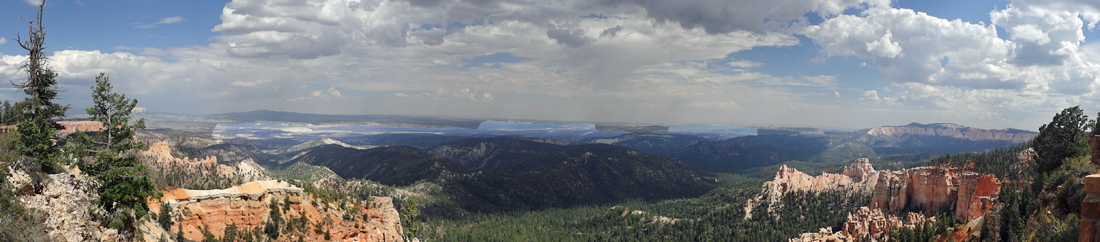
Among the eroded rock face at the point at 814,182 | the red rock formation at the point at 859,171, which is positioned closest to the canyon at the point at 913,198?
the eroded rock face at the point at 814,182

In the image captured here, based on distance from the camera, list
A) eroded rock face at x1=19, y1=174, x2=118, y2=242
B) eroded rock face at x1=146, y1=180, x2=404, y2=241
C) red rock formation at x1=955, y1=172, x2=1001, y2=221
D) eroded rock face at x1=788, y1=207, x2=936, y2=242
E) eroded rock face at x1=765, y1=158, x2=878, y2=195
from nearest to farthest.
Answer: eroded rock face at x1=19, y1=174, x2=118, y2=242 → eroded rock face at x1=146, y1=180, x2=404, y2=241 → red rock formation at x1=955, y1=172, x2=1001, y2=221 → eroded rock face at x1=788, y1=207, x2=936, y2=242 → eroded rock face at x1=765, y1=158, x2=878, y2=195

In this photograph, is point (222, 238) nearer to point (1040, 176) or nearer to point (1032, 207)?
point (1032, 207)

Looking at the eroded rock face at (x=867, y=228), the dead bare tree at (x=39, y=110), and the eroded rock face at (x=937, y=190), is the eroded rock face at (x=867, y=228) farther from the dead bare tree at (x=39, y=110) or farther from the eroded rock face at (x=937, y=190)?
the dead bare tree at (x=39, y=110)

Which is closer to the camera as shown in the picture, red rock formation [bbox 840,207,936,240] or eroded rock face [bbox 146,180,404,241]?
eroded rock face [bbox 146,180,404,241]

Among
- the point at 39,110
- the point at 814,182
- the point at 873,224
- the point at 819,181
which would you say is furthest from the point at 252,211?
the point at 819,181

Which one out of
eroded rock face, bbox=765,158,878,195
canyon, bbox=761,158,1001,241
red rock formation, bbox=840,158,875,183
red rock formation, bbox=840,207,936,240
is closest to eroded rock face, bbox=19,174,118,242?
canyon, bbox=761,158,1001,241

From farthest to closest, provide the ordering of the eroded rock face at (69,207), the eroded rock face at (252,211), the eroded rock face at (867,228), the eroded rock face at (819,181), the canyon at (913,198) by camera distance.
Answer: the eroded rock face at (819,181) → the canyon at (913,198) → the eroded rock face at (867,228) → the eroded rock face at (252,211) → the eroded rock face at (69,207)

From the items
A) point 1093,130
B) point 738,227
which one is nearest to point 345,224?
point 1093,130

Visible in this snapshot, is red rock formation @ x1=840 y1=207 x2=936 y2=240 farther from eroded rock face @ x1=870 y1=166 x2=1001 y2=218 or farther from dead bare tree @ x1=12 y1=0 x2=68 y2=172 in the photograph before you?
dead bare tree @ x1=12 y1=0 x2=68 y2=172

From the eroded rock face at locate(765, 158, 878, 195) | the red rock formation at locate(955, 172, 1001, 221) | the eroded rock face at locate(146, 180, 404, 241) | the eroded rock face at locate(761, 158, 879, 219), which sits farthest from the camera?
the eroded rock face at locate(765, 158, 878, 195)
